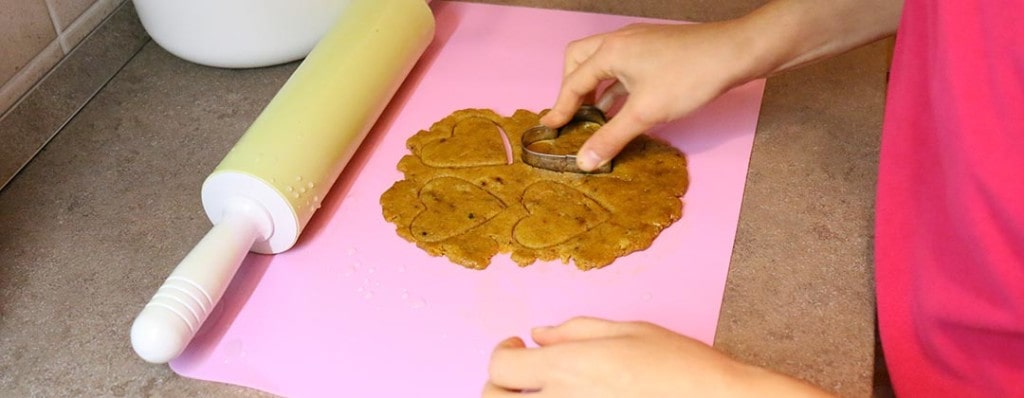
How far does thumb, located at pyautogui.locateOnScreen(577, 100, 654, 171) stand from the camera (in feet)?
2.63

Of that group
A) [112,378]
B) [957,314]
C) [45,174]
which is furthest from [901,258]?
[45,174]

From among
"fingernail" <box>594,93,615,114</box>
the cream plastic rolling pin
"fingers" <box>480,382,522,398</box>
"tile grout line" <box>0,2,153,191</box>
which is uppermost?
"fingernail" <box>594,93,615,114</box>

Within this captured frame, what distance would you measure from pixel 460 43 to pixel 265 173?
356 mm

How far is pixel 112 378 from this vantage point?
2.28ft

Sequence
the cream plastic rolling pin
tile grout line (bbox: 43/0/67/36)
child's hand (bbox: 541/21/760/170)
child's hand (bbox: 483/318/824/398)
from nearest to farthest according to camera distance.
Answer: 1. child's hand (bbox: 483/318/824/398)
2. the cream plastic rolling pin
3. child's hand (bbox: 541/21/760/170)
4. tile grout line (bbox: 43/0/67/36)

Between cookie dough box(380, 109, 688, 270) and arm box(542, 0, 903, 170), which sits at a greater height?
arm box(542, 0, 903, 170)

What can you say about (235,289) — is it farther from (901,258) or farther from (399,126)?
(901,258)

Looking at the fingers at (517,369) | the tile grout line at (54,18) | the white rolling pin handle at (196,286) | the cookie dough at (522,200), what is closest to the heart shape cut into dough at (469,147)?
the cookie dough at (522,200)

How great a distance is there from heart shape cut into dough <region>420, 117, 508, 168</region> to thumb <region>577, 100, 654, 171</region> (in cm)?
9

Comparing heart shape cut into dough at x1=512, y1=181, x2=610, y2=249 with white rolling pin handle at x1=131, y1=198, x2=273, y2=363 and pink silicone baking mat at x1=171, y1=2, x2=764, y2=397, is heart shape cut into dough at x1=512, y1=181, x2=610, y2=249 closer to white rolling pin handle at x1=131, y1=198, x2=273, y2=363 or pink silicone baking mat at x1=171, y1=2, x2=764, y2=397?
pink silicone baking mat at x1=171, y1=2, x2=764, y2=397

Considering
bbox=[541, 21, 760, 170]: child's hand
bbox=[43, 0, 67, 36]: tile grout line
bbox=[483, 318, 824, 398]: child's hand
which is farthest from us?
bbox=[43, 0, 67, 36]: tile grout line

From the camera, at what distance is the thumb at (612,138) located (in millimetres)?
802

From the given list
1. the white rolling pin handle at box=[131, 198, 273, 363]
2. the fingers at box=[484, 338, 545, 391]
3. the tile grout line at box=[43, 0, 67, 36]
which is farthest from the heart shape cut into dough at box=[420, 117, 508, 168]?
the tile grout line at box=[43, 0, 67, 36]

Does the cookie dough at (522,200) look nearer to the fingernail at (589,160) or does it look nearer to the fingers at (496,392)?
the fingernail at (589,160)
